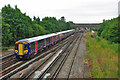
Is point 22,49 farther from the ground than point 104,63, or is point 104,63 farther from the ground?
point 22,49

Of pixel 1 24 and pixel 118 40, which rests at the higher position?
pixel 1 24

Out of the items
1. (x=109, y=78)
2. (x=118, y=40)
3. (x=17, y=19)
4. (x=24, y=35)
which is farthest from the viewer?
(x=24, y=35)

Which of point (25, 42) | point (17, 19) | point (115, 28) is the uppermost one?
point (17, 19)

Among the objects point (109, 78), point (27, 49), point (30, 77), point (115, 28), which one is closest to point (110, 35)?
point (115, 28)

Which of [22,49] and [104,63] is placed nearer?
[104,63]

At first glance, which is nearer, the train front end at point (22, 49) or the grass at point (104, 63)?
the grass at point (104, 63)

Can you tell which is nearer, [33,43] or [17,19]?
[33,43]

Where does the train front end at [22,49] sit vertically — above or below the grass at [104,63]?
above

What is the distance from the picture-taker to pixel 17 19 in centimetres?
2580

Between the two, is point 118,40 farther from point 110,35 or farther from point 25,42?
point 25,42

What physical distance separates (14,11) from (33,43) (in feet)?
45.3

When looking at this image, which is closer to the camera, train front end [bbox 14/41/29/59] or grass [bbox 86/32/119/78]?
grass [bbox 86/32/119/78]

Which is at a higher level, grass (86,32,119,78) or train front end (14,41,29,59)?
train front end (14,41,29,59)

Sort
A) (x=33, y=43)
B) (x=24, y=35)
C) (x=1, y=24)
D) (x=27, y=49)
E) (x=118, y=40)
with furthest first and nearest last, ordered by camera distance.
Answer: (x=24, y=35) → (x=118, y=40) → (x=1, y=24) → (x=33, y=43) → (x=27, y=49)
